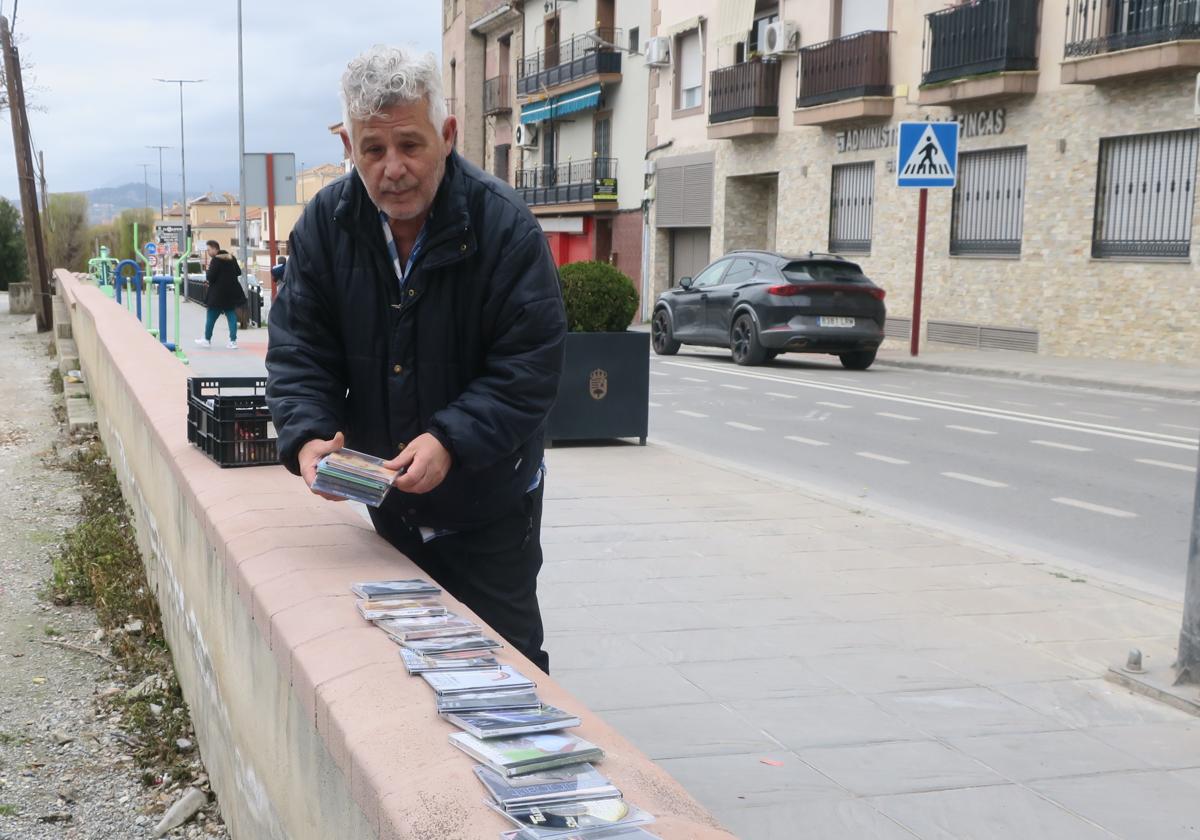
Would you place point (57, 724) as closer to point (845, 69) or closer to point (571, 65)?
point (845, 69)

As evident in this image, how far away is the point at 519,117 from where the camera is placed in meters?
49.9

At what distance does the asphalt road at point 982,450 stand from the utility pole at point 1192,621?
1.86 m

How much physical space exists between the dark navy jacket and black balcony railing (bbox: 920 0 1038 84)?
20164 millimetres

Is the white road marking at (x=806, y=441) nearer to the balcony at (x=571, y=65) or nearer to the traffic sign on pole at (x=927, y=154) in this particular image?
the traffic sign on pole at (x=927, y=154)

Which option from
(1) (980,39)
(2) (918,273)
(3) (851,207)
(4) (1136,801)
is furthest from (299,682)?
(3) (851,207)

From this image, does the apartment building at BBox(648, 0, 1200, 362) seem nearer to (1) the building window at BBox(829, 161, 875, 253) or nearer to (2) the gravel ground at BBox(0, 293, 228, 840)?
(1) the building window at BBox(829, 161, 875, 253)

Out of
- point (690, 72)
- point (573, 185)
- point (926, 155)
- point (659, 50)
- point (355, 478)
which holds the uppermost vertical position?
point (659, 50)

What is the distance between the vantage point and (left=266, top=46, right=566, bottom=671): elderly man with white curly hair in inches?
112

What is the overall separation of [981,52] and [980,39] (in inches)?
9.3

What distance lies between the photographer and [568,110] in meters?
A: 42.2

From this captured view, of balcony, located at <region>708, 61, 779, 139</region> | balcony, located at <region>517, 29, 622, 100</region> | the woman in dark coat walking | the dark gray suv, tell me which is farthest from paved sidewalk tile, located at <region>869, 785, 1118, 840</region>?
balcony, located at <region>517, 29, 622, 100</region>

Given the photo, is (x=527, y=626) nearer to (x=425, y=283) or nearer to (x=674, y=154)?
(x=425, y=283)

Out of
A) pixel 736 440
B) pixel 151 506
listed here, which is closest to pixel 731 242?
pixel 736 440

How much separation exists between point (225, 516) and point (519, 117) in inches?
1877
